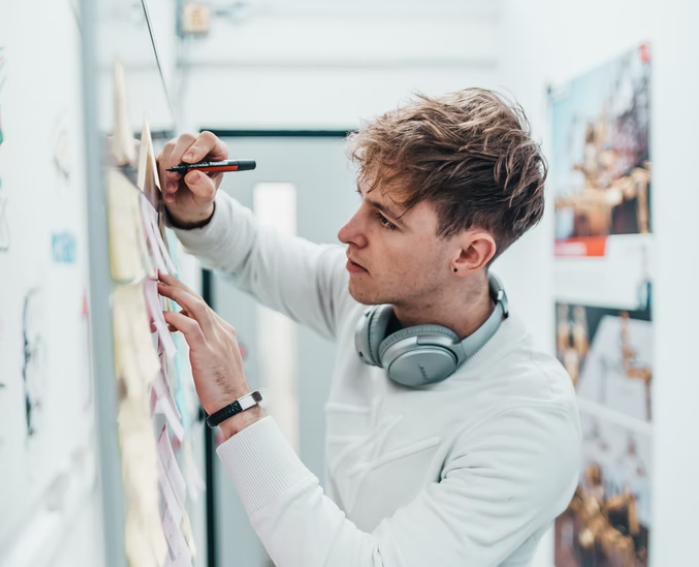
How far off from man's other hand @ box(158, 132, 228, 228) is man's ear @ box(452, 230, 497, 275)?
0.38 m

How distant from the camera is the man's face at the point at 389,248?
3.07 ft

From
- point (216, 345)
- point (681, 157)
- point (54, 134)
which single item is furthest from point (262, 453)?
point (681, 157)

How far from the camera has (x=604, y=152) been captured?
6.66 feet

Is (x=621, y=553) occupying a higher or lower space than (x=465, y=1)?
lower

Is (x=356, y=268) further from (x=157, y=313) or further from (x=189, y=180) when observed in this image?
(x=157, y=313)

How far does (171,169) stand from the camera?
754mm

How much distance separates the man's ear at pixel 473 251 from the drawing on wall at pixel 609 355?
103 centimetres

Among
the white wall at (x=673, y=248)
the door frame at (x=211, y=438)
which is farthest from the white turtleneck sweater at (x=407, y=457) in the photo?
the door frame at (x=211, y=438)

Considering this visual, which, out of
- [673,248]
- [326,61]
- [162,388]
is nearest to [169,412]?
[162,388]

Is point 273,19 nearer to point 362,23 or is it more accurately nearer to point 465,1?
point 362,23

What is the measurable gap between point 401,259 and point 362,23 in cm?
208

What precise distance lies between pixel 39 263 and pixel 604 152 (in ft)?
5.83

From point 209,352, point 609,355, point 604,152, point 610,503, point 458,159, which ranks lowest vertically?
point 610,503

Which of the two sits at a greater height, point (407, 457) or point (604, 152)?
point (604, 152)
